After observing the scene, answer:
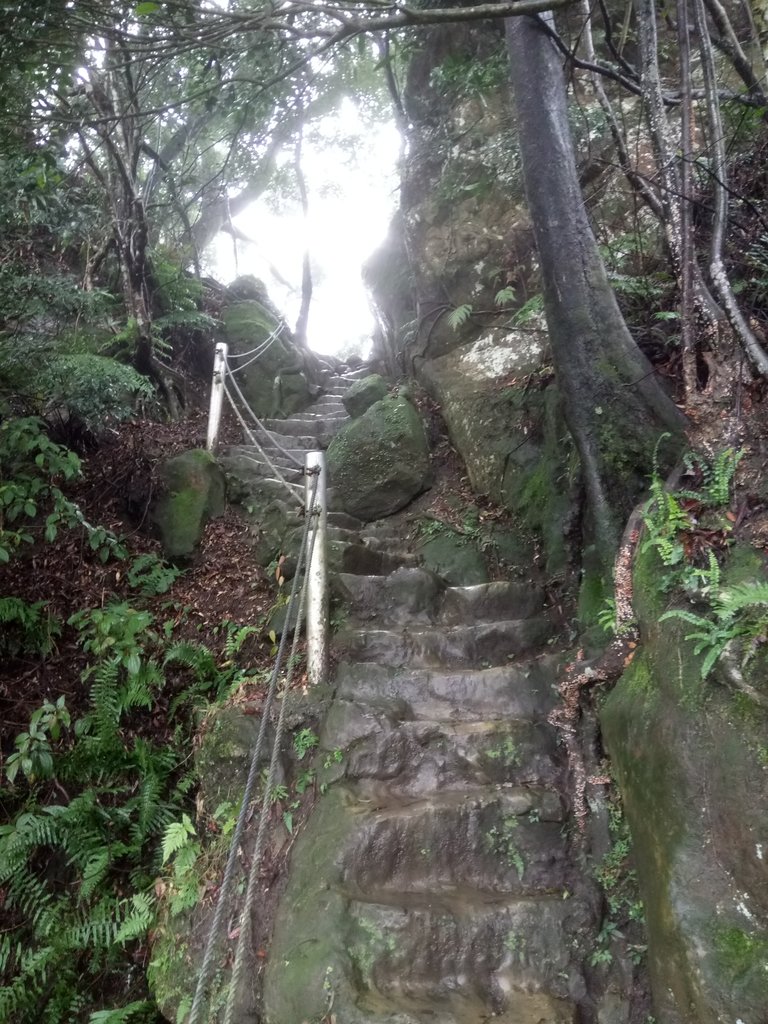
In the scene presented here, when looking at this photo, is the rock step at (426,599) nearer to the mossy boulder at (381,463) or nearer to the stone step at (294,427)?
the mossy boulder at (381,463)

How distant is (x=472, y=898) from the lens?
124 inches

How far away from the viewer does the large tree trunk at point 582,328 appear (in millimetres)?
4066

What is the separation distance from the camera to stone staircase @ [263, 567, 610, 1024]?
9.37 feet

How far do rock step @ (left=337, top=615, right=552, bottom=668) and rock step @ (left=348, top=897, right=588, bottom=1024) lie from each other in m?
1.63

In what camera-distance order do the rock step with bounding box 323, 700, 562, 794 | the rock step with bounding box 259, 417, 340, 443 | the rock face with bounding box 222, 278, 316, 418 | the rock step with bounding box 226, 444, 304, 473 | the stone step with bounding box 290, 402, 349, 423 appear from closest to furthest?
the rock step with bounding box 323, 700, 562, 794, the rock step with bounding box 226, 444, 304, 473, the rock step with bounding box 259, 417, 340, 443, the stone step with bounding box 290, 402, 349, 423, the rock face with bounding box 222, 278, 316, 418

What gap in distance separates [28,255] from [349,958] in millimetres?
7705

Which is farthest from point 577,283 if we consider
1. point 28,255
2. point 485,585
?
point 28,255

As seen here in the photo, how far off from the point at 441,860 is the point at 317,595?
1.78 metres

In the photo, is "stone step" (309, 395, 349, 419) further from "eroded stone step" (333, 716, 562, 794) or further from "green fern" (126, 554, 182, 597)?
"eroded stone step" (333, 716, 562, 794)

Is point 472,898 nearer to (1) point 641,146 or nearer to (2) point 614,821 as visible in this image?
(2) point 614,821

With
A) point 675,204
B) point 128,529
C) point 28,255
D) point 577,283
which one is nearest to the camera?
point 675,204

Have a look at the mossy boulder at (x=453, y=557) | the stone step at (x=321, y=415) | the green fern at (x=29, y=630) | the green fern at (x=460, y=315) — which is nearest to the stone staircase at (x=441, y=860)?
the mossy boulder at (x=453, y=557)

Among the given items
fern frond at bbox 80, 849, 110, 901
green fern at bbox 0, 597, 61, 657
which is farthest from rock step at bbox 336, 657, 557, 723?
green fern at bbox 0, 597, 61, 657

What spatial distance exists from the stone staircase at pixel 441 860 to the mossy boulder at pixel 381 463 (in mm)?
2674
